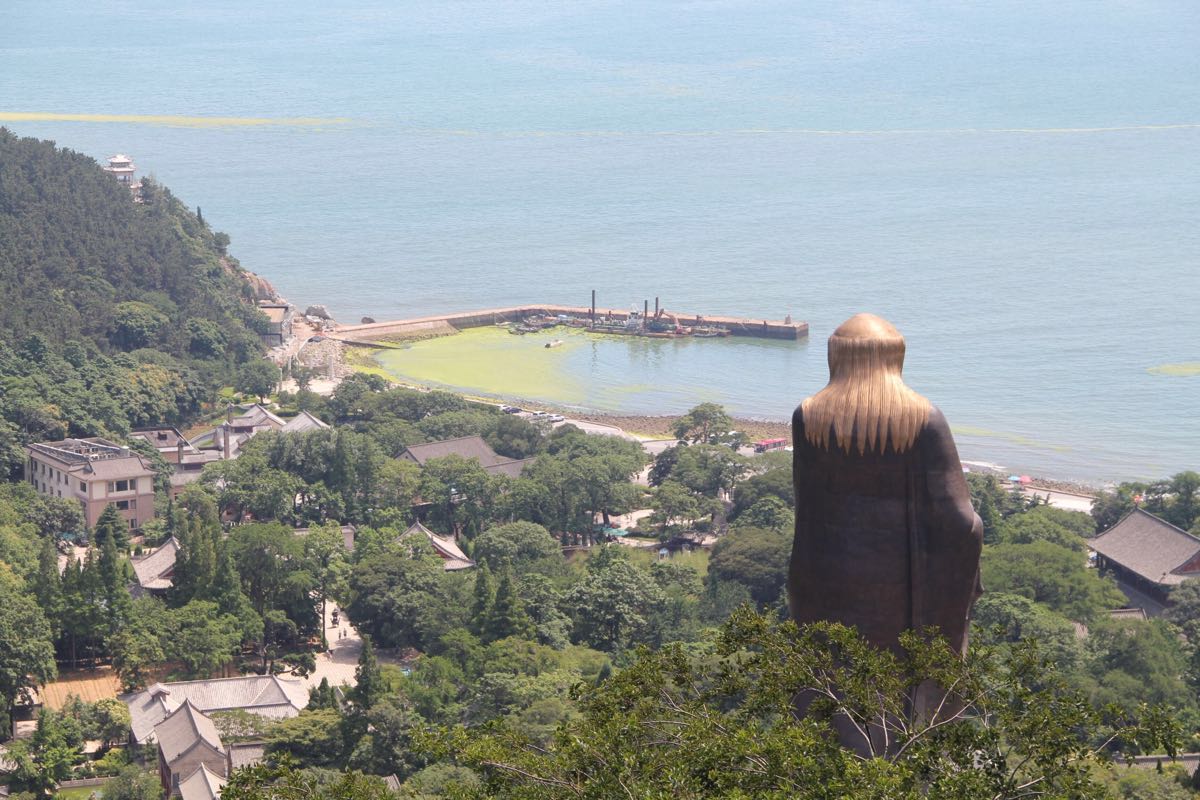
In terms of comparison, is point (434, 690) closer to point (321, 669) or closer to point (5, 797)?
point (321, 669)

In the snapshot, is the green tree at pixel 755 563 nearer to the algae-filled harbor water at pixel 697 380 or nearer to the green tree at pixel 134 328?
the algae-filled harbor water at pixel 697 380

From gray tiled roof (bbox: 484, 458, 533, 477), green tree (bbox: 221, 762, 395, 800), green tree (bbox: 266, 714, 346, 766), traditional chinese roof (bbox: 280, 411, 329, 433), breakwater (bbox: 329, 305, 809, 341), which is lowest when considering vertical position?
green tree (bbox: 266, 714, 346, 766)

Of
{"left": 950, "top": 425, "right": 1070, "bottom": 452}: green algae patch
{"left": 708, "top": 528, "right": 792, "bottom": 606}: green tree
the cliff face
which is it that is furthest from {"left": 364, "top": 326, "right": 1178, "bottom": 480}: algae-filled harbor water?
{"left": 708, "top": 528, "right": 792, "bottom": 606}: green tree

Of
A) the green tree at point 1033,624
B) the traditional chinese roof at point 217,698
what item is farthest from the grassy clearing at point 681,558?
the traditional chinese roof at point 217,698

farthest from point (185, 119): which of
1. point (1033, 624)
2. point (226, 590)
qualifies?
point (1033, 624)

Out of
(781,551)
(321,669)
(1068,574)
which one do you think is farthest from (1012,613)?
(321,669)

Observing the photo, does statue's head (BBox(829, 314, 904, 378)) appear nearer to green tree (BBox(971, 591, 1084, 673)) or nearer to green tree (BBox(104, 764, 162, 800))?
green tree (BBox(104, 764, 162, 800))
